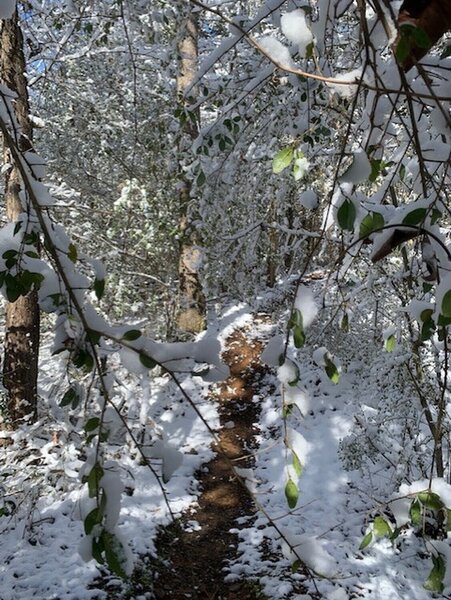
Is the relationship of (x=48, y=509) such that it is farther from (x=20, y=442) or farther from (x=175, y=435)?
(x=175, y=435)

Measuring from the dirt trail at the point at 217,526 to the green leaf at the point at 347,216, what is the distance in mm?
1188

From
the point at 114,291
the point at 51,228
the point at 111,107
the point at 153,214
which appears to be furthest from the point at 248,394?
the point at 51,228

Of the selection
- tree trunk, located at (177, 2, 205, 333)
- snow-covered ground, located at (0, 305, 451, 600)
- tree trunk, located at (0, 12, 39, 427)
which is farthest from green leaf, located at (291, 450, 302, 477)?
tree trunk, located at (177, 2, 205, 333)

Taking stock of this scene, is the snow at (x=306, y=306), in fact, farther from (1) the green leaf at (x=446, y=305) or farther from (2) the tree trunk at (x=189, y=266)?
(2) the tree trunk at (x=189, y=266)

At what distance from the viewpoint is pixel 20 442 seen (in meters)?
4.89

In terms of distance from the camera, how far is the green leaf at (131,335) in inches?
33.8

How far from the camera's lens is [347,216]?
99 cm

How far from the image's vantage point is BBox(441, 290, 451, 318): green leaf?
833 millimetres

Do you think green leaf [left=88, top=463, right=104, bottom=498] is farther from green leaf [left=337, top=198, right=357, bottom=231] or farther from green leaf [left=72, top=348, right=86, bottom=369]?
green leaf [left=337, top=198, right=357, bottom=231]

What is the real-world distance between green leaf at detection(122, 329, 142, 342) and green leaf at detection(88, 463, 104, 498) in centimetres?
20

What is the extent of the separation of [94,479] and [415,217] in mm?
701

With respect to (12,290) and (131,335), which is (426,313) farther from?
(12,290)

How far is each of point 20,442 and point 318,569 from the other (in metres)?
4.58

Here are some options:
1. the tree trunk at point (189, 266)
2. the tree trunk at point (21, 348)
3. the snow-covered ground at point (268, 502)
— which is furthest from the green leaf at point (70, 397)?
the tree trunk at point (189, 266)
